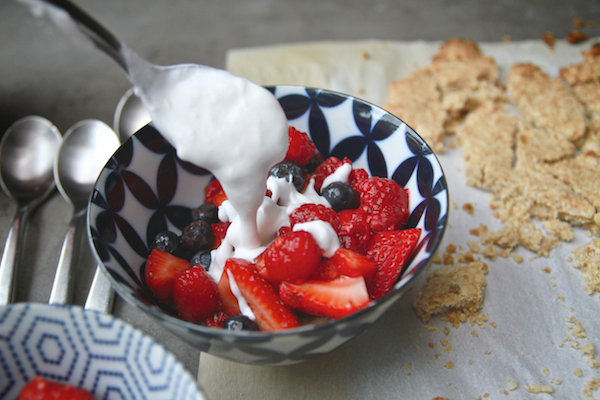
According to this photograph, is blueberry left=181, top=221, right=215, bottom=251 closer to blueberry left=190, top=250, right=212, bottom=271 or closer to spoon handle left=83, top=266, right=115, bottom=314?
blueberry left=190, top=250, right=212, bottom=271

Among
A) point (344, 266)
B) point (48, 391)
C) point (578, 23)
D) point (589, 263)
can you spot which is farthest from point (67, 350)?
point (578, 23)

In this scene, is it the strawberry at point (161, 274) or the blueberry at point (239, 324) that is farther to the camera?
the strawberry at point (161, 274)

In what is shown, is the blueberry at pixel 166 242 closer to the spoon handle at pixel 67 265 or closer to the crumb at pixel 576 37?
the spoon handle at pixel 67 265

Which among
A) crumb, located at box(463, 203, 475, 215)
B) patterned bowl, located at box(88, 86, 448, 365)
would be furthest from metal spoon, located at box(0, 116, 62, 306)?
crumb, located at box(463, 203, 475, 215)

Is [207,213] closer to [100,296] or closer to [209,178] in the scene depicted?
[209,178]

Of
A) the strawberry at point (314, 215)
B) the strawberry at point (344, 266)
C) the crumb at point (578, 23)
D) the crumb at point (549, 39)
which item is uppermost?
the crumb at point (578, 23)

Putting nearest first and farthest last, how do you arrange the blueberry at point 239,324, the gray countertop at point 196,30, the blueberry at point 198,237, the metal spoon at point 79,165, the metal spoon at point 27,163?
the blueberry at point 239,324 → the blueberry at point 198,237 → the metal spoon at point 79,165 → the metal spoon at point 27,163 → the gray countertop at point 196,30

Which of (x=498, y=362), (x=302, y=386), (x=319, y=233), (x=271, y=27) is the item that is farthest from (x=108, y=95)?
(x=498, y=362)

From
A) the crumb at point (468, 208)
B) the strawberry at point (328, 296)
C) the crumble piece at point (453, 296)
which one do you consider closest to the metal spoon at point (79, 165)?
the strawberry at point (328, 296)
